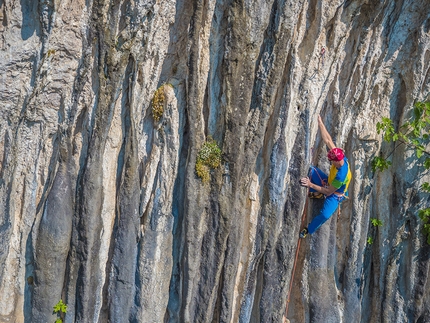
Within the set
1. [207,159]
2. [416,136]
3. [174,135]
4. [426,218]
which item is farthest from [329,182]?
[174,135]

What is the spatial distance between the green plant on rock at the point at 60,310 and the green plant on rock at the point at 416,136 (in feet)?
18.1

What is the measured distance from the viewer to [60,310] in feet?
23.3

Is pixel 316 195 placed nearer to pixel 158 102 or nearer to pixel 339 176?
pixel 339 176

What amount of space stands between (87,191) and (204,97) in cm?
215

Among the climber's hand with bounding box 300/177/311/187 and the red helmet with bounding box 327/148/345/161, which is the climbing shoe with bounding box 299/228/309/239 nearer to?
the climber's hand with bounding box 300/177/311/187

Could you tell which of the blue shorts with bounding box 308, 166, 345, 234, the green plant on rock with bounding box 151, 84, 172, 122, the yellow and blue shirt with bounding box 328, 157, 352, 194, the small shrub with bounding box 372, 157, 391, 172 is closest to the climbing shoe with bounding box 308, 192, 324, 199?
the blue shorts with bounding box 308, 166, 345, 234

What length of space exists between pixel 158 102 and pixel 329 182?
293 cm

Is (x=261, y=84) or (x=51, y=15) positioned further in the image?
(x=261, y=84)

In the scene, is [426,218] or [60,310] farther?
[426,218]

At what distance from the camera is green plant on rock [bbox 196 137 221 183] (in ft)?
23.3

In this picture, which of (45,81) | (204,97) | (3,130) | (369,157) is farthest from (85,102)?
(369,157)

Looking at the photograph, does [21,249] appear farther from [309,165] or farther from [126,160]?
[309,165]

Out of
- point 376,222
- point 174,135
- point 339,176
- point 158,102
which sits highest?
point 158,102

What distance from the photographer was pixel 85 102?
263 inches
